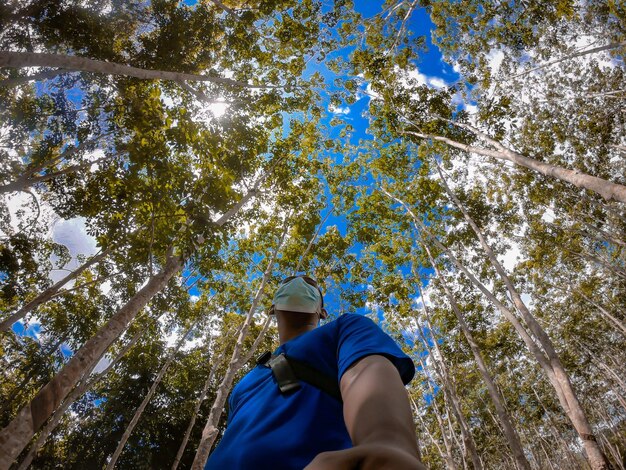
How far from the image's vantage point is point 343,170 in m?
14.6

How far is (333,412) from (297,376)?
6.8 inches

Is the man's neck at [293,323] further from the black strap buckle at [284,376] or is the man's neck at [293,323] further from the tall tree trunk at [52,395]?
the tall tree trunk at [52,395]

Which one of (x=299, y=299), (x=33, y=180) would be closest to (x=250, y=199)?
(x=33, y=180)

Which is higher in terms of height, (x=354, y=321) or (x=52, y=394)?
(x=52, y=394)

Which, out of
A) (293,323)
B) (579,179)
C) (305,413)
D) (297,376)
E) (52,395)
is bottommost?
(305,413)

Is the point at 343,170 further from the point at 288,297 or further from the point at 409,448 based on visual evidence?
the point at 409,448

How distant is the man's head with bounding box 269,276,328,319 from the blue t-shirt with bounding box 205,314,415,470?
0.49 m

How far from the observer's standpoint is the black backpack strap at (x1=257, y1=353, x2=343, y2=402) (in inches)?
37.7

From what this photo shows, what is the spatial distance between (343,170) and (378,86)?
4.39 m

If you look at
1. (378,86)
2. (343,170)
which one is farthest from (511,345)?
(378,86)

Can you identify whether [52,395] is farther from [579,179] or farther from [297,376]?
[579,179]

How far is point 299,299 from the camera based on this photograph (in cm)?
165

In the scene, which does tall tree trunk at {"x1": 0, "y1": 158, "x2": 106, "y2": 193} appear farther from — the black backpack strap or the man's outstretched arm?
the man's outstretched arm

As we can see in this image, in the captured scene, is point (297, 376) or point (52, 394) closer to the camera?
point (297, 376)
